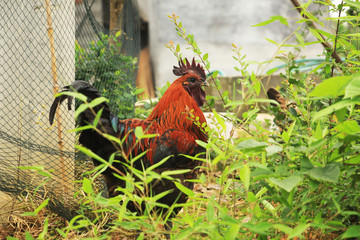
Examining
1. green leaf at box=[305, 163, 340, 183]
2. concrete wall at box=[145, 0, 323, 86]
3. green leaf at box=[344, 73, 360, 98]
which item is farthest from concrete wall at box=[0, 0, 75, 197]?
concrete wall at box=[145, 0, 323, 86]

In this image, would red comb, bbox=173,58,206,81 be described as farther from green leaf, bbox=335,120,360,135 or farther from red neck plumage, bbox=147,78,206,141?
green leaf, bbox=335,120,360,135

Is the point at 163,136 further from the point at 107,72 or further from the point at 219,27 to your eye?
the point at 219,27

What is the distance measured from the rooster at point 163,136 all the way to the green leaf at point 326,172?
1146mm

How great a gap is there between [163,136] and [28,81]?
3.47ft

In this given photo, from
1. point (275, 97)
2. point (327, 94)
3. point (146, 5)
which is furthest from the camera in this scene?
point (146, 5)

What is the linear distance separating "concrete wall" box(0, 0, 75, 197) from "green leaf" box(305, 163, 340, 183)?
1.99 metres

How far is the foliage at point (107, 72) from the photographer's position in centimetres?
371

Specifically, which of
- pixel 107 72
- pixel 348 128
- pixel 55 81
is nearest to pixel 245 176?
pixel 348 128

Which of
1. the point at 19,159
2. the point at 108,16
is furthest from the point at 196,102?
the point at 108,16

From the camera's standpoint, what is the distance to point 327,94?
2.55 feet

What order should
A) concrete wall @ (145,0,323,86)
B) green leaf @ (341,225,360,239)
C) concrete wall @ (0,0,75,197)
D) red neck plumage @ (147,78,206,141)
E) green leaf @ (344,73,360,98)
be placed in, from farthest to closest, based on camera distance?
concrete wall @ (145,0,323,86), concrete wall @ (0,0,75,197), red neck plumage @ (147,78,206,141), green leaf @ (341,225,360,239), green leaf @ (344,73,360,98)

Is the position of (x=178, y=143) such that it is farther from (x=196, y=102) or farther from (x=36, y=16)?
(x=36, y=16)

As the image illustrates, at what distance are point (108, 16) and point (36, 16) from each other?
2.24 m

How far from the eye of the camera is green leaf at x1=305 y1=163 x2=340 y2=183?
2.53 feet
